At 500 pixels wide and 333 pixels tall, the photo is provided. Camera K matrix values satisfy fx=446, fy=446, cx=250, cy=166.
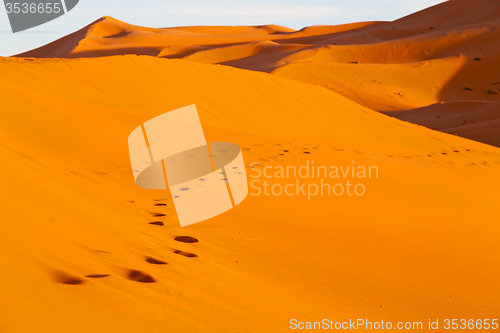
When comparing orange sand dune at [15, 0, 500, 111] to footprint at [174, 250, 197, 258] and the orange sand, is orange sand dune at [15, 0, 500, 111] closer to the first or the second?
the orange sand

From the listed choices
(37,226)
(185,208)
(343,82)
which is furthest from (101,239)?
(343,82)

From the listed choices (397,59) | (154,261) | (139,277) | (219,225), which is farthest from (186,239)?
(397,59)

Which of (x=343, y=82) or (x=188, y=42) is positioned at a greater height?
(x=188, y=42)

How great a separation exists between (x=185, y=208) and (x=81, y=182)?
1056 mm

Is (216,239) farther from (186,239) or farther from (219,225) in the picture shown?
(219,225)

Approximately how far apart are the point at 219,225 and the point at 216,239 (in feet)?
1.29

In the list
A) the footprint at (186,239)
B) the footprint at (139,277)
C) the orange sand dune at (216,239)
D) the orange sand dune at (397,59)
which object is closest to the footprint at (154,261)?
the orange sand dune at (216,239)

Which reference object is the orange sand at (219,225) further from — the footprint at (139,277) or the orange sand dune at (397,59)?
the orange sand dune at (397,59)

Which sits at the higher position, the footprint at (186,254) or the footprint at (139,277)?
the footprint at (139,277)

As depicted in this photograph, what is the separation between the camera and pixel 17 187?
3.10m

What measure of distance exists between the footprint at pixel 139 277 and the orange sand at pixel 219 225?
14 millimetres

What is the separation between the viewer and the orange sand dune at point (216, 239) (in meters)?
2.11

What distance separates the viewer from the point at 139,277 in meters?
2.42

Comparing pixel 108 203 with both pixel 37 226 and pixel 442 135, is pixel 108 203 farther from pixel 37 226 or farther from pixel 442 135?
pixel 442 135
